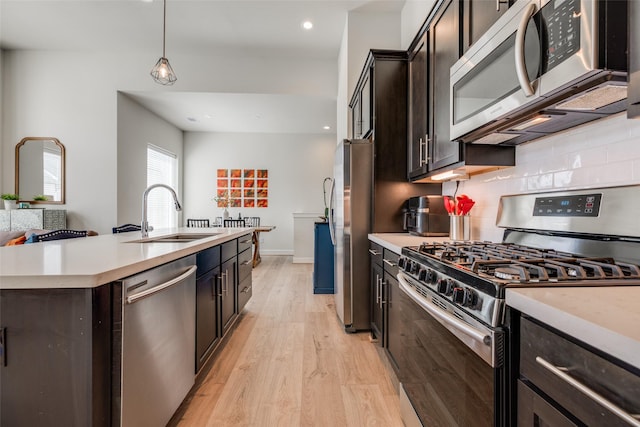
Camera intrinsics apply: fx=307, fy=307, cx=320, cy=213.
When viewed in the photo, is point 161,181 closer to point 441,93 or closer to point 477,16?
point 441,93

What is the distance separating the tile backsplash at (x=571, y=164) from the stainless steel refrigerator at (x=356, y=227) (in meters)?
0.93

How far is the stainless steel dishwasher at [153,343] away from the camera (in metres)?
1.04

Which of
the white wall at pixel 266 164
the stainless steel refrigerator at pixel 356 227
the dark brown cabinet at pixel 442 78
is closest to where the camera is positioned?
the dark brown cabinet at pixel 442 78

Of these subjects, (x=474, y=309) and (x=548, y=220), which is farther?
(x=548, y=220)

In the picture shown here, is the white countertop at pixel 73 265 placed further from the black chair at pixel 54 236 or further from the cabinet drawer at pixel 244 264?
the cabinet drawer at pixel 244 264

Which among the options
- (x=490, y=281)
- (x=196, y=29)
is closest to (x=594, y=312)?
(x=490, y=281)

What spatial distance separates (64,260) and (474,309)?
1447 millimetres

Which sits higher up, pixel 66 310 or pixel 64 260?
pixel 64 260

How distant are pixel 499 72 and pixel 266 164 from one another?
6325 millimetres

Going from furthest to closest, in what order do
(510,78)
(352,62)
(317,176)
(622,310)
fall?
(317,176) < (352,62) < (510,78) < (622,310)

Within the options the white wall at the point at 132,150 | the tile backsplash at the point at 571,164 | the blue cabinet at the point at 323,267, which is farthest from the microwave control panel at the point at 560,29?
the white wall at the point at 132,150

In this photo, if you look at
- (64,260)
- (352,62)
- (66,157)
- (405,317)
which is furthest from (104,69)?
(405,317)

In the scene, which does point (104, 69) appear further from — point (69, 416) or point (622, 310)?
point (622, 310)

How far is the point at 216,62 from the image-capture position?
15.8 feet
